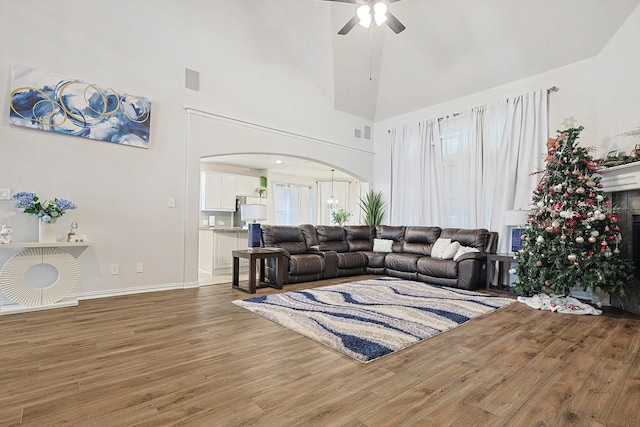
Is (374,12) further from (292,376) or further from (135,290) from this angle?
(135,290)

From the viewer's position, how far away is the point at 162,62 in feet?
15.5

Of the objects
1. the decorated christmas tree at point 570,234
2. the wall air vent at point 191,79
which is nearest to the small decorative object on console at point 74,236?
the wall air vent at point 191,79

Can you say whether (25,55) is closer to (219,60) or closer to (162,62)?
(162,62)

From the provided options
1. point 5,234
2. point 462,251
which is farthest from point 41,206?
point 462,251

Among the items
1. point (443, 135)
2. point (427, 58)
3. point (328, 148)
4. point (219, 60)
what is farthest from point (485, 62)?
point (219, 60)

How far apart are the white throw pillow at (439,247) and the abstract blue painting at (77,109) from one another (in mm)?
4713

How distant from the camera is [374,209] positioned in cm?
761

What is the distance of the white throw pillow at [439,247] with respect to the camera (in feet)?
18.2

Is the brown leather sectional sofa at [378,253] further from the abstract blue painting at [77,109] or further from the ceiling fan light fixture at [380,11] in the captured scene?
the ceiling fan light fixture at [380,11]

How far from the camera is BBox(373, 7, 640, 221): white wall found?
4.27 m

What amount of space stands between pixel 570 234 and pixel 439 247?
6.56 ft

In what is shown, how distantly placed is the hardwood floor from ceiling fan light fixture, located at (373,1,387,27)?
3.50m

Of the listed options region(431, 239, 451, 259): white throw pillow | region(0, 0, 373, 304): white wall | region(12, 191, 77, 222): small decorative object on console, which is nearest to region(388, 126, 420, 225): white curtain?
region(431, 239, 451, 259): white throw pillow

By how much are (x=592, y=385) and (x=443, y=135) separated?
5.32 meters
